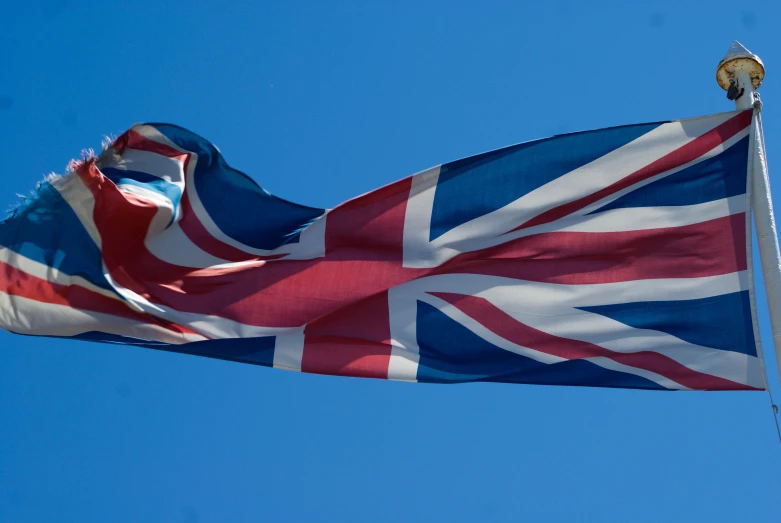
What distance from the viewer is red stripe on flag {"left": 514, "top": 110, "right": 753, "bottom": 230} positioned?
9828 mm

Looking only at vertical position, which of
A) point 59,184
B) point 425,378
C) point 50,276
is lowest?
point 425,378

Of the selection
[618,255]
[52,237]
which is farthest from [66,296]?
[618,255]

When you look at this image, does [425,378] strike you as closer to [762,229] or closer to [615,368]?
[615,368]

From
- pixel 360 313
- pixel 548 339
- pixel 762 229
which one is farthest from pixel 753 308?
pixel 360 313

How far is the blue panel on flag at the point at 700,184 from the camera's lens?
9859 millimetres

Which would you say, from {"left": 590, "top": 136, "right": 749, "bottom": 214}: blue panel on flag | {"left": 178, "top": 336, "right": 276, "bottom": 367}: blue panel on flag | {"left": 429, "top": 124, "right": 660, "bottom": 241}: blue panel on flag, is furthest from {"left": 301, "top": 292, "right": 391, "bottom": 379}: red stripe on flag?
{"left": 590, "top": 136, "right": 749, "bottom": 214}: blue panel on flag

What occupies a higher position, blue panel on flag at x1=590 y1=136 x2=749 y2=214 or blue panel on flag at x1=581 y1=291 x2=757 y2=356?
blue panel on flag at x1=590 y1=136 x2=749 y2=214

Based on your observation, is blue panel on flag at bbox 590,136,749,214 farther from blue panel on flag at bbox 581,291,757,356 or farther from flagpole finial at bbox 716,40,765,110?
blue panel on flag at bbox 581,291,757,356

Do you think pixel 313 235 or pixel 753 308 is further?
pixel 313 235

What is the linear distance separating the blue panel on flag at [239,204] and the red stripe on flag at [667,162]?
2102 millimetres

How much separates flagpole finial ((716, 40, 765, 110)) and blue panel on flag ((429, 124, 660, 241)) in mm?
682

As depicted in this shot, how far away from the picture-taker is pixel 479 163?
10391mm

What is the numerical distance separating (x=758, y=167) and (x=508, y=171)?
2.07 meters

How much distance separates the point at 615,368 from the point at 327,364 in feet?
8.06
